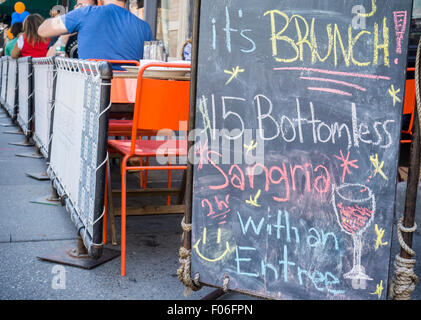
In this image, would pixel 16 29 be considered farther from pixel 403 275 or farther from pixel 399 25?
pixel 403 275

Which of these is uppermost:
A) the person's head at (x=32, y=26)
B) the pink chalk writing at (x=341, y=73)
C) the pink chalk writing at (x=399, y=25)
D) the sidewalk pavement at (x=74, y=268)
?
the person's head at (x=32, y=26)

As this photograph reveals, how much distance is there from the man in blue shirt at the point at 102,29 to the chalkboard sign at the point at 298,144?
2.79 metres

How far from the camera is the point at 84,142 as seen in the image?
11.1 ft

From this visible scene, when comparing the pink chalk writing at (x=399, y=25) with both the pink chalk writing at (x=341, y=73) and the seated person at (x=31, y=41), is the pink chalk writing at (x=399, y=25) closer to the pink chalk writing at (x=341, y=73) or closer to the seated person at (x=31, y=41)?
the pink chalk writing at (x=341, y=73)

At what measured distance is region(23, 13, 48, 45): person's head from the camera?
9.42 meters

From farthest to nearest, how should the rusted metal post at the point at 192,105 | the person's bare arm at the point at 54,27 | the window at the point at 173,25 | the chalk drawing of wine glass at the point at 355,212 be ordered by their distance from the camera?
the window at the point at 173,25 < the person's bare arm at the point at 54,27 < the rusted metal post at the point at 192,105 < the chalk drawing of wine glass at the point at 355,212

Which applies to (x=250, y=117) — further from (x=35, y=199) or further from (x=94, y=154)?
(x=35, y=199)

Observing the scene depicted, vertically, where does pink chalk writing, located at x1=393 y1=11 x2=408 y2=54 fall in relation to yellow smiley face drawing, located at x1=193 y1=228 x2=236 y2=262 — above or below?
above

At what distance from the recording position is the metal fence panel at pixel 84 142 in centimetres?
305

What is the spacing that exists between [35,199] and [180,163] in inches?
74.9

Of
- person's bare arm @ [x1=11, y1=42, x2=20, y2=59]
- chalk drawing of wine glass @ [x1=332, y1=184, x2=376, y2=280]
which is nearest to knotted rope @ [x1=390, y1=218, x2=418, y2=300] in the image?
chalk drawing of wine glass @ [x1=332, y1=184, x2=376, y2=280]

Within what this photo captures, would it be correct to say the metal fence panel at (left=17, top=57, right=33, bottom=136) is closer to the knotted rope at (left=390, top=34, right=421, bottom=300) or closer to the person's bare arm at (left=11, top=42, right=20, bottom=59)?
the person's bare arm at (left=11, top=42, right=20, bottom=59)

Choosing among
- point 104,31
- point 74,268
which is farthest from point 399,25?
point 104,31

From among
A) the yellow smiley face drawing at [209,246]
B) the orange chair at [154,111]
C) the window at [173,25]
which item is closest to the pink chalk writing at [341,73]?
the yellow smiley face drawing at [209,246]
